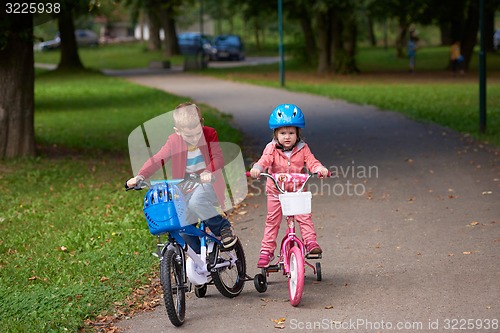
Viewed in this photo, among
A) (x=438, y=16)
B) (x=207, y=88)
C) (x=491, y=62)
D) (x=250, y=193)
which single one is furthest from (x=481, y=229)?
(x=491, y=62)

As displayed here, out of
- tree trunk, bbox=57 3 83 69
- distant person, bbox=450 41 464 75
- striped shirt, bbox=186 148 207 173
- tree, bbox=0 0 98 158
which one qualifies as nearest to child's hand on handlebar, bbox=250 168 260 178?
striped shirt, bbox=186 148 207 173

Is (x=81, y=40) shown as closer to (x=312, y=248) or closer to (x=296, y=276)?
(x=312, y=248)

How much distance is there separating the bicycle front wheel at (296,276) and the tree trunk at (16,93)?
10.3 metres

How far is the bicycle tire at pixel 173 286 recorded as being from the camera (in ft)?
21.4

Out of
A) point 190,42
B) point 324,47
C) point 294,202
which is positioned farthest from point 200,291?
point 190,42

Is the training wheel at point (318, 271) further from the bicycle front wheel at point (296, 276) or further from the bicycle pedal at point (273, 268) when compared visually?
the bicycle front wheel at point (296, 276)

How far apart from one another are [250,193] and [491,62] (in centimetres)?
3898

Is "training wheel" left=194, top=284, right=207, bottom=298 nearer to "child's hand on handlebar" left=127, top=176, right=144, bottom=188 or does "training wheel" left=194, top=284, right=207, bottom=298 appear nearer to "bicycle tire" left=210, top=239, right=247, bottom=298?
"bicycle tire" left=210, top=239, right=247, bottom=298

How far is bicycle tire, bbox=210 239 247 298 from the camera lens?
7.29 metres

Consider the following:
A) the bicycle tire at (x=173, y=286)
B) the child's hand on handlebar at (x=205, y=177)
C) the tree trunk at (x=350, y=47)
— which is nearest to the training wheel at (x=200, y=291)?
the bicycle tire at (x=173, y=286)

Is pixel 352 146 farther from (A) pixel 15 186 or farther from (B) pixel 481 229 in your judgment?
(B) pixel 481 229

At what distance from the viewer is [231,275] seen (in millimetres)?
7523

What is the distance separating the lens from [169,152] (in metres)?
6.87

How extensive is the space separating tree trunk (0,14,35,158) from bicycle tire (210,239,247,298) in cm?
975
